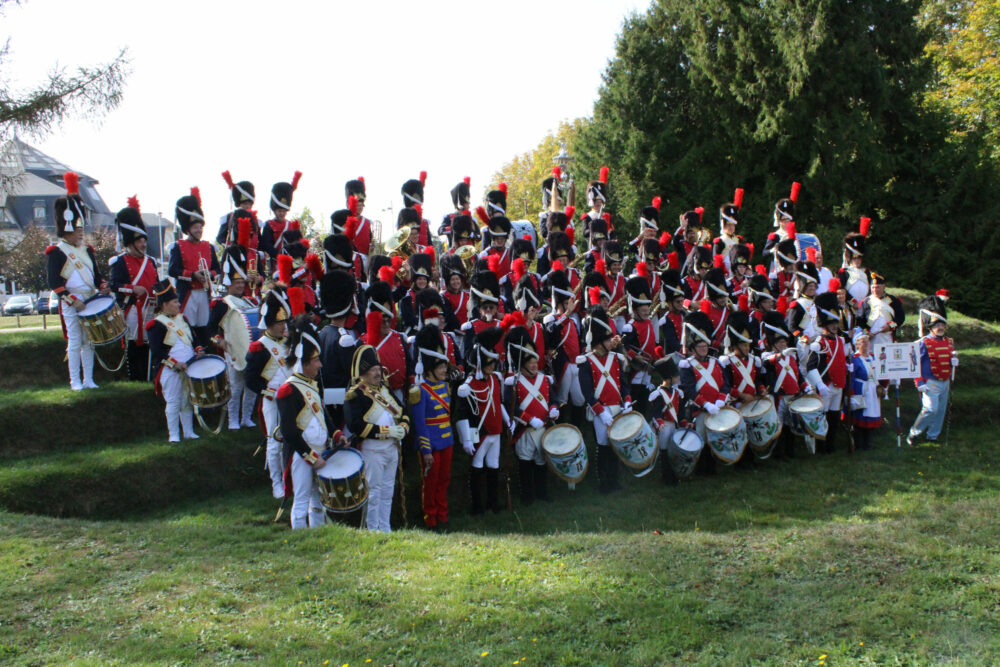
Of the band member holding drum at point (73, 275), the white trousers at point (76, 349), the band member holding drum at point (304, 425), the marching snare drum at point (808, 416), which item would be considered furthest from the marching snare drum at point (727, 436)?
the white trousers at point (76, 349)

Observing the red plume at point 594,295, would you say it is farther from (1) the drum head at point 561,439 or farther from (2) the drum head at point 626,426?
(1) the drum head at point 561,439

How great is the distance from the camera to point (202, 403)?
29.7 ft

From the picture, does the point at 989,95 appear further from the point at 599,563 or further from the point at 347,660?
the point at 347,660

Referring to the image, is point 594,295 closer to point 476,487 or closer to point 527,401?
point 527,401

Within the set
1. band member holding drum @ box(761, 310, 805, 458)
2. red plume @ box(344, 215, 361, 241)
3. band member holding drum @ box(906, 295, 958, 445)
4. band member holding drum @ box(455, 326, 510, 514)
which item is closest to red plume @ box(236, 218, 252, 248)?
red plume @ box(344, 215, 361, 241)

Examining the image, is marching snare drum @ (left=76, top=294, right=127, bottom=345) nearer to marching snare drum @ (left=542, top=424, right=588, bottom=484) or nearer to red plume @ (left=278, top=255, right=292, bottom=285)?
red plume @ (left=278, top=255, right=292, bottom=285)

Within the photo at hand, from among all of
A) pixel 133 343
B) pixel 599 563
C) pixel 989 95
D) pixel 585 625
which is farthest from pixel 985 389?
pixel 989 95

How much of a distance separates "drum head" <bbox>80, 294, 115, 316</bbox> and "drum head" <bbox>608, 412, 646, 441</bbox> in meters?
6.10

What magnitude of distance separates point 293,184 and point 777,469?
25.5ft

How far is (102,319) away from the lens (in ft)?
32.2

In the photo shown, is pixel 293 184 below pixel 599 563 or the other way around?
the other way around

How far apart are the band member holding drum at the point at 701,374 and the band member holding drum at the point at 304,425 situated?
14.5 feet

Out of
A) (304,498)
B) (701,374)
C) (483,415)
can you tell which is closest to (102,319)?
(304,498)

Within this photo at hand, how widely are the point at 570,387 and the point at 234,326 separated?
4.18 meters
